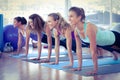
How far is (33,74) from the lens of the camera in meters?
2.35

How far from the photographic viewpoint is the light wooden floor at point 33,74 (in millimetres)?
2178

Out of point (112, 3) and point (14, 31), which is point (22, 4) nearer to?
point (14, 31)

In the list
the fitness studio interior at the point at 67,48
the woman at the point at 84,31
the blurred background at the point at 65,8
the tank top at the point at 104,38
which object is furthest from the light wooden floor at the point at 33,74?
the blurred background at the point at 65,8

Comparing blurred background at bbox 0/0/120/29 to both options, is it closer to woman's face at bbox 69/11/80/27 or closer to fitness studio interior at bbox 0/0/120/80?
fitness studio interior at bbox 0/0/120/80

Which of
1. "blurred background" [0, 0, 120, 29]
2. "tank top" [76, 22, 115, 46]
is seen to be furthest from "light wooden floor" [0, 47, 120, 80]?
"blurred background" [0, 0, 120, 29]

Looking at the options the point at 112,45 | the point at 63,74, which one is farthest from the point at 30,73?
the point at 112,45

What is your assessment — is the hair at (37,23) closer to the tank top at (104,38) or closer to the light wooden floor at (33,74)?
the light wooden floor at (33,74)

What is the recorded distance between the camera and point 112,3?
207 inches

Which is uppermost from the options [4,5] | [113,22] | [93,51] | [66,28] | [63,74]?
[4,5]

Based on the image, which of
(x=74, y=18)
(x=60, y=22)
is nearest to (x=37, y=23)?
(x=60, y=22)

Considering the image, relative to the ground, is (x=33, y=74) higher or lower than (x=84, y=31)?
lower

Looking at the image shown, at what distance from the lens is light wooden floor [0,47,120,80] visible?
7.14 ft

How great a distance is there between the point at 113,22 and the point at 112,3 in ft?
1.35

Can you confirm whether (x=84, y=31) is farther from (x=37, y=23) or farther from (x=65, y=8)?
(x=65, y=8)
